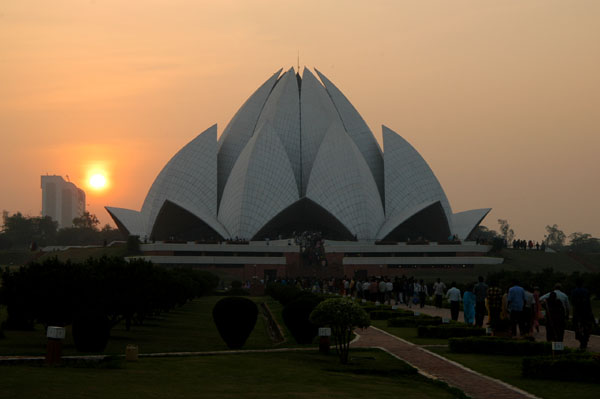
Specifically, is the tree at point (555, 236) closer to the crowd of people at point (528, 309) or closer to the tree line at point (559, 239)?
the tree line at point (559, 239)

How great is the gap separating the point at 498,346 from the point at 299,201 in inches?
1952

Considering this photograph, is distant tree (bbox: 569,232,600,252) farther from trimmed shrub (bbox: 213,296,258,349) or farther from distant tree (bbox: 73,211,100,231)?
trimmed shrub (bbox: 213,296,258,349)

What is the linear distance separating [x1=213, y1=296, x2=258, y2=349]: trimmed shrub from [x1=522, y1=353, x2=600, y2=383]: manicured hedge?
567 centimetres

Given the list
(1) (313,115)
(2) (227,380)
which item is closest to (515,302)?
(2) (227,380)

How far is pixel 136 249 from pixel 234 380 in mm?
51424

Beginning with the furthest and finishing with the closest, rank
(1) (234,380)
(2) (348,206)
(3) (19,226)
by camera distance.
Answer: (3) (19,226)
(2) (348,206)
(1) (234,380)

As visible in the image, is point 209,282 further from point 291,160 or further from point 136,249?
point 291,160

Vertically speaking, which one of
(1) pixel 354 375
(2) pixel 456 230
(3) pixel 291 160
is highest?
(3) pixel 291 160

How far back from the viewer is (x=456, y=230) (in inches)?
2724

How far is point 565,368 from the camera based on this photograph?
10695 millimetres

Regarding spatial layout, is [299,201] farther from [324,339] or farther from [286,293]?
[324,339]

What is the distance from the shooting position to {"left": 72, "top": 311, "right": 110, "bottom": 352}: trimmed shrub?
46.3ft

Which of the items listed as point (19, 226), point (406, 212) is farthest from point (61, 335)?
point (19, 226)

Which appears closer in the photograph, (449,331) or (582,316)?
(582,316)
